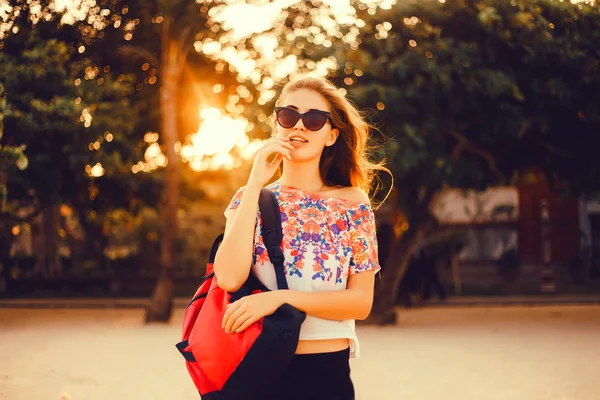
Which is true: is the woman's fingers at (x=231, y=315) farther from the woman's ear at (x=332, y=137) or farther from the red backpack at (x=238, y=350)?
the woman's ear at (x=332, y=137)

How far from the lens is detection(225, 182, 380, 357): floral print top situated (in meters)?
2.52

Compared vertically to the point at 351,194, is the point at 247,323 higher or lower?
lower

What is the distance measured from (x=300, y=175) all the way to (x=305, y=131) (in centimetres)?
15

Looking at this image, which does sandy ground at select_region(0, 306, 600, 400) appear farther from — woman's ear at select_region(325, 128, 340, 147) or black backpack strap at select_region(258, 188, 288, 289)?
black backpack strap at select_region(258, 188, 288, 289)

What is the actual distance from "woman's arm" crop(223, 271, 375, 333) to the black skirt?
131mm

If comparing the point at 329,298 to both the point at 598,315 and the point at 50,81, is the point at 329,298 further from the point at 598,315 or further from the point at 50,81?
the point at 598,315

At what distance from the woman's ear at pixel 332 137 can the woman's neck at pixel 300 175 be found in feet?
0.35

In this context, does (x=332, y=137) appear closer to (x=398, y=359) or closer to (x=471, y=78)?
(x=398, y=359)

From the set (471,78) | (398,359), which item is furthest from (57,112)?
(398,359)

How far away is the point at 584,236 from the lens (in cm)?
3177

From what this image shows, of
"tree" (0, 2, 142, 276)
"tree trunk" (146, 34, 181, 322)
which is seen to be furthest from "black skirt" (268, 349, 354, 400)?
"tree trunk" (146, 34, 181, 322)

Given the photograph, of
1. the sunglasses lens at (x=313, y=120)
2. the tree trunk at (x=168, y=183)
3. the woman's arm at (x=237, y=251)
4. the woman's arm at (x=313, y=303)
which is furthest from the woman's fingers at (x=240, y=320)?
the tree trunk at (x=168, y=183)

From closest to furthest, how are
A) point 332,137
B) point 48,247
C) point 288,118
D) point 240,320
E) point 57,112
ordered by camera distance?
1. point 240,320
2. point 288,118
3. point 332,137
4. point 57,112
5. point 48,247

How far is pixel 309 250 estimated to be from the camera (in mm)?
2516
